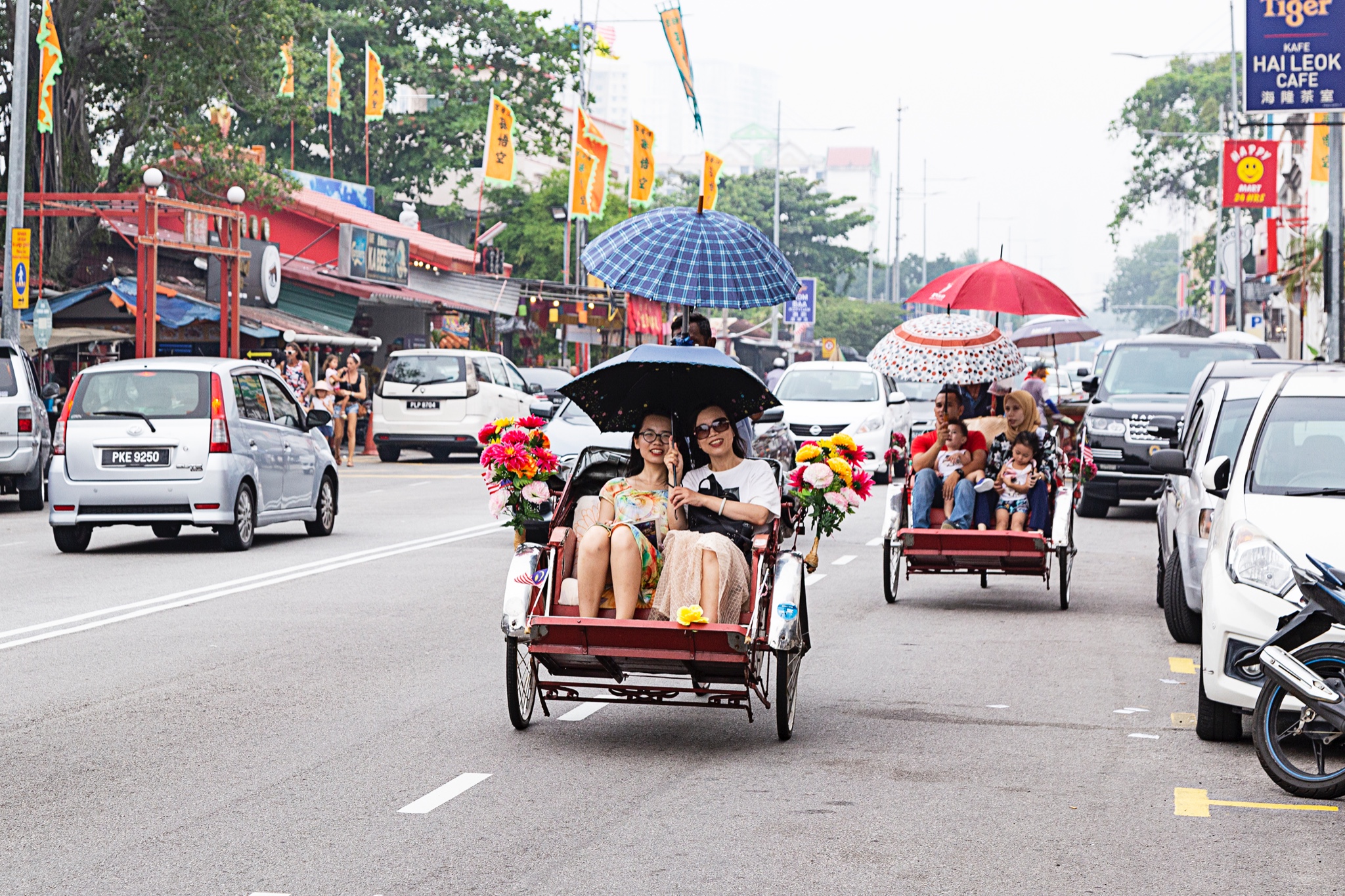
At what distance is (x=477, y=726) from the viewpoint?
25.3 feet

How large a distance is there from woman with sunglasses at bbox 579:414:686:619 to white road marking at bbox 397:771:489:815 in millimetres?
1009

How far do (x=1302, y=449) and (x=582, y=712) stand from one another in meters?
3.54

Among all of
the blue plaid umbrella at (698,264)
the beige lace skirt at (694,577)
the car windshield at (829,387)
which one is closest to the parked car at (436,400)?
the car windshield at (829,387)

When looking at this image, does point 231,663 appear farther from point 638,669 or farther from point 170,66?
point 170,66

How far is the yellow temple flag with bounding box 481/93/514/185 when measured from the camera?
39062mm

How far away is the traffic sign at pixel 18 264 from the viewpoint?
79.5 feet

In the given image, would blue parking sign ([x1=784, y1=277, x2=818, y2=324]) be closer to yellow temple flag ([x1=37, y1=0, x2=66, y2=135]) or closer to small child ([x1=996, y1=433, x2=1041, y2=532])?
yellow temple flag ([x1=37, y1=0, x2=66, y2=135])

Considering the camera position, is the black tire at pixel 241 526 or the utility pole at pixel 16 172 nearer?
the black tire at pixel 241 526

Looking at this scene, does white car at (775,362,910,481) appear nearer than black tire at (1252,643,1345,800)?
No

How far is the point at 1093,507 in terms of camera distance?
2067 centimetres

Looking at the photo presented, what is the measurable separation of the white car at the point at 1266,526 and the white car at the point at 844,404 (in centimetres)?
1533

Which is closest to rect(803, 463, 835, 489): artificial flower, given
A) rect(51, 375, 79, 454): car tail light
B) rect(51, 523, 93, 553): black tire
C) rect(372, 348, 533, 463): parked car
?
rect(51, 375, 79, 454): car tail light

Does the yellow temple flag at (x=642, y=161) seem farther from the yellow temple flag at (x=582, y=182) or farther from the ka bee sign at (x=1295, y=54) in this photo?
the ka bee sign at (x=1295, y=54)

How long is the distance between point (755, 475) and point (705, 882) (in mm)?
3077
